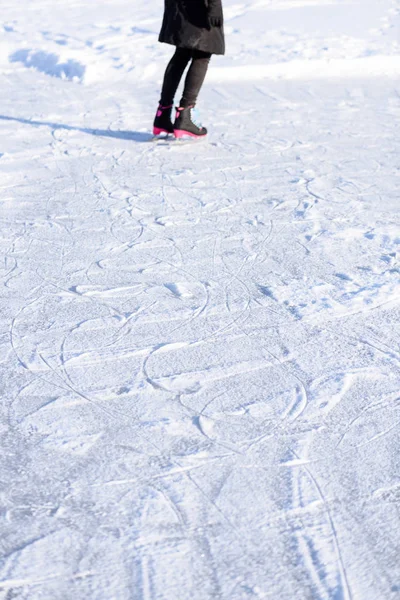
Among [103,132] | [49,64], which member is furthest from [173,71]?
[49,64]

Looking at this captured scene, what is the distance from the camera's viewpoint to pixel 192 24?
181 inches

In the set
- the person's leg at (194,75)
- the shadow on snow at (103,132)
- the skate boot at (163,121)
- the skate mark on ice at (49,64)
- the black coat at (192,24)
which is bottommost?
the skate mark on ice at (49,64)

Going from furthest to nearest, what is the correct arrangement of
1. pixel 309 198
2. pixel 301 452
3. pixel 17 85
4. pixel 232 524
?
pixel 17 85 < pixel 309 198 < pixel 301 452 < pixel 232 524

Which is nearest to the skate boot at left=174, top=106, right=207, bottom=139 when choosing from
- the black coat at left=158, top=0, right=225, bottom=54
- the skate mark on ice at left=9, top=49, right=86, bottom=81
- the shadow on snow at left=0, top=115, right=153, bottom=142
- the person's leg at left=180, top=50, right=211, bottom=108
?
the person's leg at left=180, top=50, right=211, bottom=108

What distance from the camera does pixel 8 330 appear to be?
2.52m

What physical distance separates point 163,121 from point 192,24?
2.09 feet

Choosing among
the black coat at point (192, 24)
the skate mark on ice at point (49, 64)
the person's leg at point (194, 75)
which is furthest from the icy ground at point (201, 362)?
the skate mark on ice at point (49, 64)

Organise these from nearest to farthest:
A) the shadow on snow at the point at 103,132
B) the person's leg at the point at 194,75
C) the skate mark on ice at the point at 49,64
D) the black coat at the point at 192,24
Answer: the black coat at the point at 192,24 → the person's leg at the point at 194,75 → the shadow on snow at the point at 103,132 → the skate mark on ice at the point at 49,64

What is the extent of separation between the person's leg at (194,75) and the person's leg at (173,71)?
0.06m

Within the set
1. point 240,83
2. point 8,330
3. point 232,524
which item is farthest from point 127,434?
point 240,83

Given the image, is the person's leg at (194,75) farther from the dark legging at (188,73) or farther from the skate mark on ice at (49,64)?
the skate mark on ice at (49,64)

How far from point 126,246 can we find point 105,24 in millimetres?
7276

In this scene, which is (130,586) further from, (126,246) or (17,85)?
(17,85)

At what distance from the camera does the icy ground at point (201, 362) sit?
1574mm
